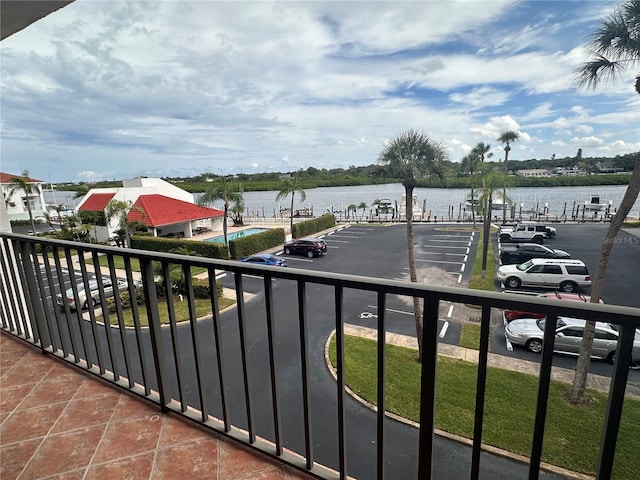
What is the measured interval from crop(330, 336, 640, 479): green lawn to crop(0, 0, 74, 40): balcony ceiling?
5.65 metres

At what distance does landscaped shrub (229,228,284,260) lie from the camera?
17359 millimetres

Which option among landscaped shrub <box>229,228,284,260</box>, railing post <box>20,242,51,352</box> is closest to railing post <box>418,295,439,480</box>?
railing post <box>20,242,51,352</box>

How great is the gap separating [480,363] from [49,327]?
109 inches

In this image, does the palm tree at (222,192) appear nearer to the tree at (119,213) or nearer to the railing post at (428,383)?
the tree at (119,213)

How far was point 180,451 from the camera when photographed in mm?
1445

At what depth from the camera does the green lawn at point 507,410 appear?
15.0ft

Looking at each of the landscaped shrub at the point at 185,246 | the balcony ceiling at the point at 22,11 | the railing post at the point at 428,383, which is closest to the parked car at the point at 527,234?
the landscaped shrub at the point at 185,246

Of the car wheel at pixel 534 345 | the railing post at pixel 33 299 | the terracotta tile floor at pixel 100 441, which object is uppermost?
the railing post at pixel 33 299

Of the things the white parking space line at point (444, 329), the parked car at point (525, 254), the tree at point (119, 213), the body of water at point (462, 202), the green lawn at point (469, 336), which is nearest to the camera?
the green lawn at point (469, 336)

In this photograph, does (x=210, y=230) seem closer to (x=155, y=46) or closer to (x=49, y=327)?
(x=155, y=46)

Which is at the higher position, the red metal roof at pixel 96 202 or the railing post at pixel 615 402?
the railing post at pixel 615 402

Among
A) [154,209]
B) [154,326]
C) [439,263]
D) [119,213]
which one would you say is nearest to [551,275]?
[439,263]

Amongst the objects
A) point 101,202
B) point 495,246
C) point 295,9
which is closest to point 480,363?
point 295,9

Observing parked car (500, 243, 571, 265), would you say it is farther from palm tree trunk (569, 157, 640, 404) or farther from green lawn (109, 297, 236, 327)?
green lawn (109, 297, 236, 327)
